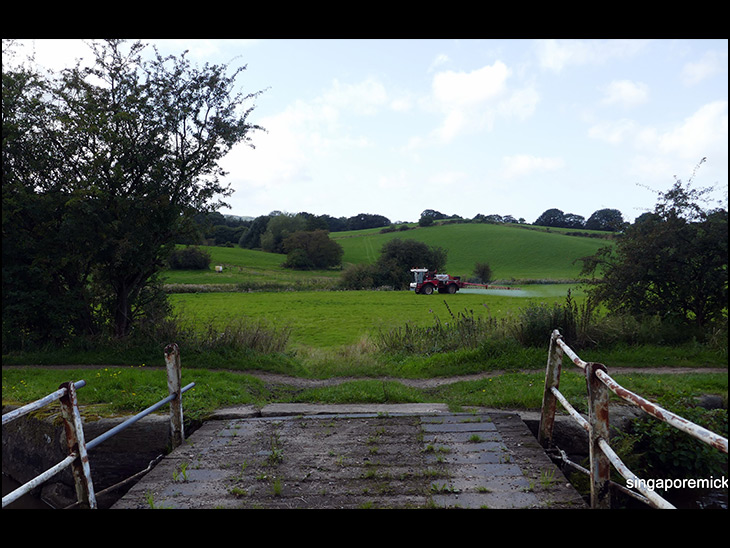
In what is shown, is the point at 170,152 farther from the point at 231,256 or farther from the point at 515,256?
the point at 515,256

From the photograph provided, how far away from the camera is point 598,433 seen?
3.66 metres

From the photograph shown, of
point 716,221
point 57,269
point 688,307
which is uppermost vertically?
point 716,221

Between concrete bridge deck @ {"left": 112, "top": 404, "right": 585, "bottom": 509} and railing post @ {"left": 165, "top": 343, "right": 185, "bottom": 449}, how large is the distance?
0.25m

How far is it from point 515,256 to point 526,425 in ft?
195

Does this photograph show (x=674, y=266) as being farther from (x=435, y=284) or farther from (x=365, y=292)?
(x=365, y=292)

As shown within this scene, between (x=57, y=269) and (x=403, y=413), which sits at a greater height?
(x=57, y=269)

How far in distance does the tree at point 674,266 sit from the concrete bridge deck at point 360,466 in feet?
21.4

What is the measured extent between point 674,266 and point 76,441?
10842 mm

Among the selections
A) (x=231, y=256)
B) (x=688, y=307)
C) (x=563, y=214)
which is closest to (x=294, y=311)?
(x=688, y=307)

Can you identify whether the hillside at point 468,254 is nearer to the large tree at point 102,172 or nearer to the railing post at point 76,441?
the large tree at point 102,172

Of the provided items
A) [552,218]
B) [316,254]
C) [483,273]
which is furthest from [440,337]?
[552,218]

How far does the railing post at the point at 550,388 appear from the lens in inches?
204

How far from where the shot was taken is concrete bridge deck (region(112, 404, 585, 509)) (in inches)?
154

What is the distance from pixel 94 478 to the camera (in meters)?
5.72
